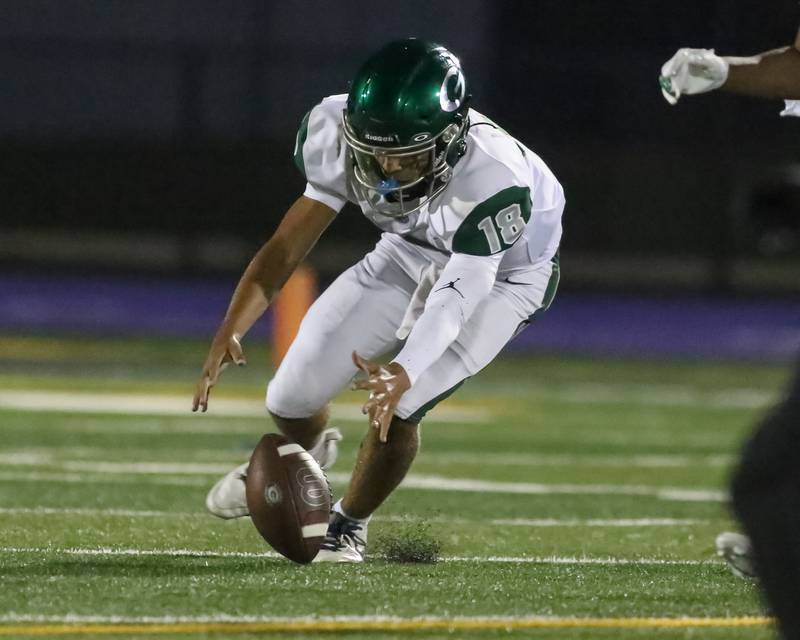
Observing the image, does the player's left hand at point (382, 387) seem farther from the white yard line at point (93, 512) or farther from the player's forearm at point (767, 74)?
the white yard line at point (93, 512)

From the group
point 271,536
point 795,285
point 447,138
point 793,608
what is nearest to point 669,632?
point 793,608

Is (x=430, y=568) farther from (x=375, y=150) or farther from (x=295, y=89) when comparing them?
(x=295, y=89)

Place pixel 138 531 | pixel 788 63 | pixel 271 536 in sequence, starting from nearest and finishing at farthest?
pixel 788 63
pixel 271 536
pixel 138 531

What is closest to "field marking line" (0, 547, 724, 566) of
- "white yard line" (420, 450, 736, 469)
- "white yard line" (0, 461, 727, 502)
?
"white yard line" (0, 461, 727, 502)

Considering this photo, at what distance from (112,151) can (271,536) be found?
405 inches

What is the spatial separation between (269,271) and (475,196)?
0.61 m

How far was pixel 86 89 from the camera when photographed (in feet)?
45.5

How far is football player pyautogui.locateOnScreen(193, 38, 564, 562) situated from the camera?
13.8 ft

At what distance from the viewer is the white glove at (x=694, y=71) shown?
3.77 m

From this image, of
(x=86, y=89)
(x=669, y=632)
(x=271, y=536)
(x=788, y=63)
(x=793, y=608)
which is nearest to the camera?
(x=793, y=608)

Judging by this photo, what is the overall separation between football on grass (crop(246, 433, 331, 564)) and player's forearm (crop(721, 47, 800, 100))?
142 cm

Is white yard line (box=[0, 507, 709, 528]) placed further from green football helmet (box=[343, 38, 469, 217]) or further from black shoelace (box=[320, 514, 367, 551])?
green football helmet (box=[343, 38, 469, 217])

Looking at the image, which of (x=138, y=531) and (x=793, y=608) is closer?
(x=793, y=608)

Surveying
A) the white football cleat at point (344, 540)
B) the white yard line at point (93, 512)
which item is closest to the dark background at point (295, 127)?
the white yard line at point (93, 512)
